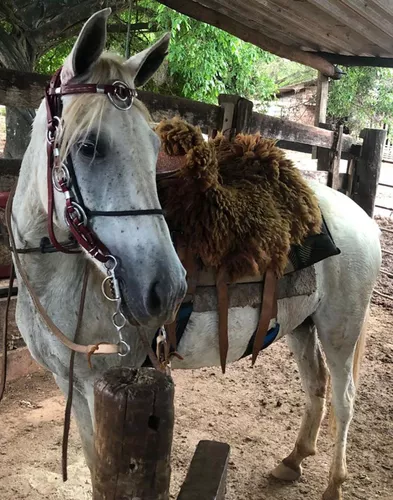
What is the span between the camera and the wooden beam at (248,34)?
3683 millimetres

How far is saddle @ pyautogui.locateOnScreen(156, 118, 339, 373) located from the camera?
1901 mm

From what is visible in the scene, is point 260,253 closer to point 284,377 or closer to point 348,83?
point 284,377

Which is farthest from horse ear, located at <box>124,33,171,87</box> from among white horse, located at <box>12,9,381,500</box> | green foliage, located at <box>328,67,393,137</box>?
green foliage, located at <box>328,67,393,137</box>

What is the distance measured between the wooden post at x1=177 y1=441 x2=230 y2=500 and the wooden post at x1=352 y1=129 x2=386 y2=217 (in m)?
4.39

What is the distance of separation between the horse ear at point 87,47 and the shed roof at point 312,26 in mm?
2367

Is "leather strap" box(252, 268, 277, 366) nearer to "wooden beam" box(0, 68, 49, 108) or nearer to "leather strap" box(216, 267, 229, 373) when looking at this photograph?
"leather strap" box(216, 267, 229, 373)

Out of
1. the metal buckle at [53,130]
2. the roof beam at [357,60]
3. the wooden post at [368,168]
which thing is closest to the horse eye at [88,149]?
the metal buckle at [53,130]

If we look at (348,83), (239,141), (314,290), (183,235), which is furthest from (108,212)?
(348,83)

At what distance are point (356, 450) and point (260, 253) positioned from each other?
5.89 feet

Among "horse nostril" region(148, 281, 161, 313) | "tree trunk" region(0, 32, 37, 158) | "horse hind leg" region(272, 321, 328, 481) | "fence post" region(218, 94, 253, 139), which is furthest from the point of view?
"tree trunk" region(0, 32, 37, 158)

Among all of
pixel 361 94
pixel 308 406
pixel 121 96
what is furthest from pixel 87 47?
pixel 361 94

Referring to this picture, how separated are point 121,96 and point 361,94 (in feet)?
31.5

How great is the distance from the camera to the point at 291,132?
429 cm

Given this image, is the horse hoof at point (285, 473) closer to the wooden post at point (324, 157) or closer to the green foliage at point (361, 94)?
the wooden post at point (324, 157)
